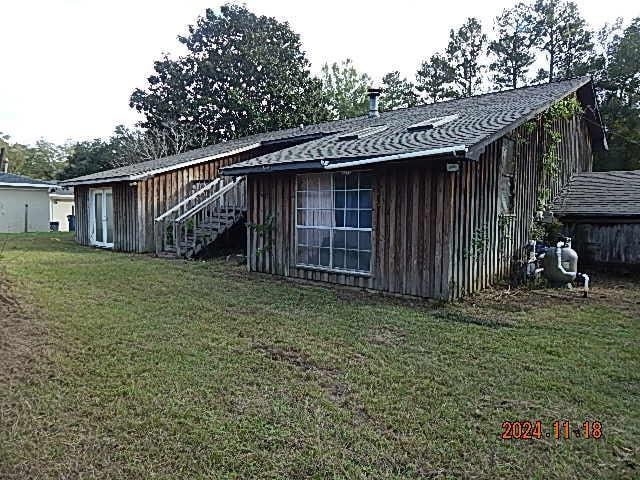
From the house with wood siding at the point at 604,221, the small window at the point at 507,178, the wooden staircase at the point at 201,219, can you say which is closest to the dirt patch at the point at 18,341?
the wooden staircase at the point at 201,219

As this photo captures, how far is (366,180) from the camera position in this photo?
8055 mm

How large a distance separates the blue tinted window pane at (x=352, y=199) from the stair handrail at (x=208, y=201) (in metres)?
5.71

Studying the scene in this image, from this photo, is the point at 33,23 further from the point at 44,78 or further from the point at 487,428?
the point at 487,428

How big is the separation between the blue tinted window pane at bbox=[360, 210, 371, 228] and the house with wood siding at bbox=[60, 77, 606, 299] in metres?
0.02

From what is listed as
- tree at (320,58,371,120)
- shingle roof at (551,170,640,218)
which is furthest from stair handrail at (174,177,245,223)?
tree at (320,58,371,120)

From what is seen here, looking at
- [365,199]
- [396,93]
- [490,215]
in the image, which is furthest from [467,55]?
[365,199]

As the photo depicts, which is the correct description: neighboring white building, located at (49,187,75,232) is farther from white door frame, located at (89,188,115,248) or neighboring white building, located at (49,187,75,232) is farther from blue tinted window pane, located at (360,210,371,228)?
blue tinted window pane, located at (360,210,371,228)

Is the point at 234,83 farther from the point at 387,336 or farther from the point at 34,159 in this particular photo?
the point at 387,336

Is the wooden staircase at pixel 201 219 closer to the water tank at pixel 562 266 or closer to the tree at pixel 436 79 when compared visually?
the water tank at pixel 562 266

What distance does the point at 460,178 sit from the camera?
7.21 metres

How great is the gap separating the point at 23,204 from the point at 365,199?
20979mm

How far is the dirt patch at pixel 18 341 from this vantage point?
13.7ft

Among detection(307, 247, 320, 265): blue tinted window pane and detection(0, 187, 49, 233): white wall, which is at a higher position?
detection(0, 187, 49, 233): white wall

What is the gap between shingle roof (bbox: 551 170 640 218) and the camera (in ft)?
33.6
